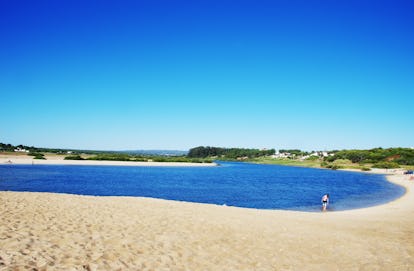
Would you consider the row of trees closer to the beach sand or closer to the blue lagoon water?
the blue lagoon water

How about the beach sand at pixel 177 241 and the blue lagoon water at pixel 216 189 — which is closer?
the beach sand at pixel 177 241

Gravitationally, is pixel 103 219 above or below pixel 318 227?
above

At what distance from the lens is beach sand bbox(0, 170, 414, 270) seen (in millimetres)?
9039

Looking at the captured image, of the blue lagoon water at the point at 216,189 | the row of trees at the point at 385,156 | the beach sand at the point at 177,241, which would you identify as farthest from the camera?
the row of trees at the point at 385,156

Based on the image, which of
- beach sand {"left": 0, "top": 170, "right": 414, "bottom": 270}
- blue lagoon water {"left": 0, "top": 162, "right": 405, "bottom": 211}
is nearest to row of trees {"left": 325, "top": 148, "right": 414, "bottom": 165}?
blue lagoon water {"left": 0, "top": 162, "right": 405, "bottom": 211}

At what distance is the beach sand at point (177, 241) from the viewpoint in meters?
9.04

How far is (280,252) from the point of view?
11.9m

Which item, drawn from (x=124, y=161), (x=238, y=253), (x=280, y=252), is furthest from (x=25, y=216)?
(x=124, y=161)

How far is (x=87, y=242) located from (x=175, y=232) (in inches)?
154

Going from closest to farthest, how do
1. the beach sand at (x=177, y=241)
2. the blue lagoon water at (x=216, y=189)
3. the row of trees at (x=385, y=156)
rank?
the beach sand at (x=177, y=241) → the blue lagoon water at (x=216, y=189) → the row of trees at (x=385, y=156)

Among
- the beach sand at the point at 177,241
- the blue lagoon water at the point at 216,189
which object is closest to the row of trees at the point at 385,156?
the blue lagoon water at the point at 216,189

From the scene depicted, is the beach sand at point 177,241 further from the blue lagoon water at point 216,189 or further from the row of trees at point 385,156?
the row of trees at point 385,156

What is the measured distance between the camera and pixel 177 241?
1190 cm

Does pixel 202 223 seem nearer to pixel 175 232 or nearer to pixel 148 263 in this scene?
pixel 175 232
